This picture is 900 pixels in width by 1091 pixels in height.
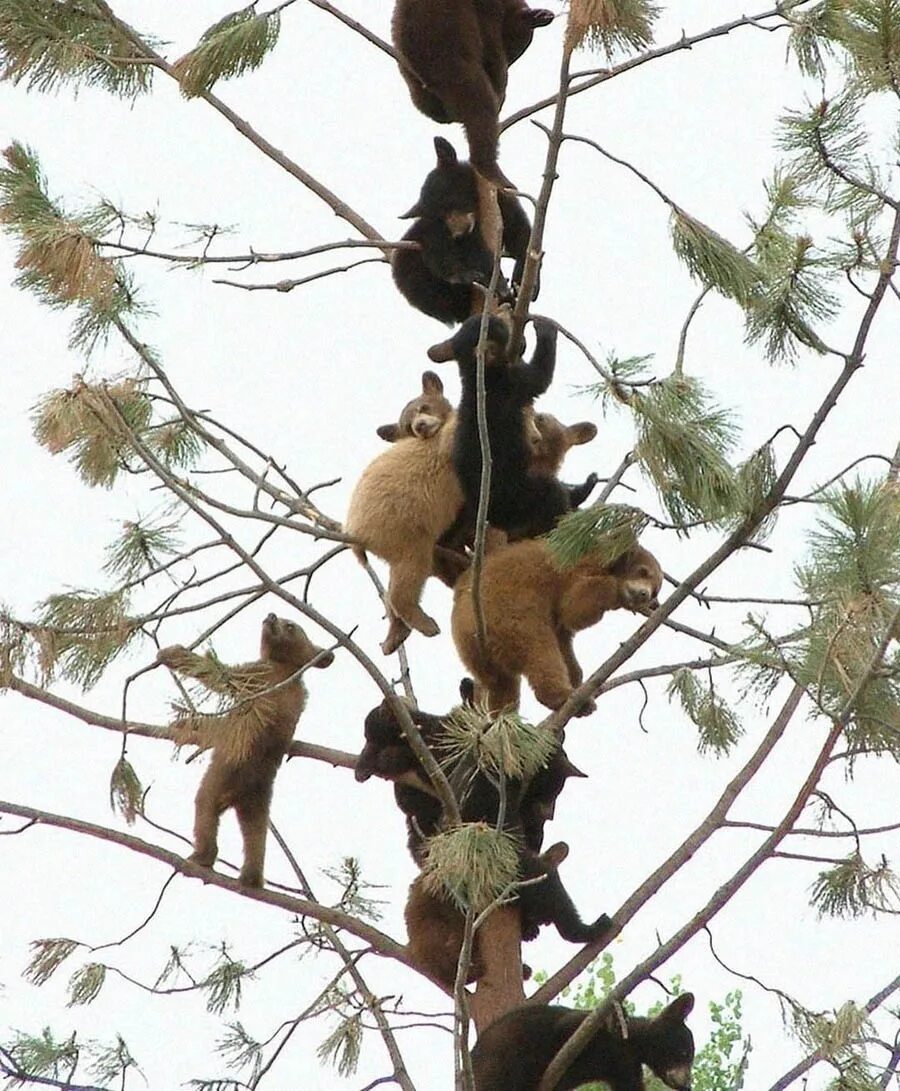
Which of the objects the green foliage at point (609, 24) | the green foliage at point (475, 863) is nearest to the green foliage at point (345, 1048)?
the green foliage at point (475, 863)

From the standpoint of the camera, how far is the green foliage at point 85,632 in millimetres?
5020

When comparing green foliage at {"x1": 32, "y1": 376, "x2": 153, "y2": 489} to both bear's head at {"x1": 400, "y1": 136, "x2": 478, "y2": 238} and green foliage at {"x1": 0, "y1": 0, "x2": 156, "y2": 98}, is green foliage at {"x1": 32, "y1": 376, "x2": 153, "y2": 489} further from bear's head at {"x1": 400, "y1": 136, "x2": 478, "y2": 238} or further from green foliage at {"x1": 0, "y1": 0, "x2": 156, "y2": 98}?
bear's head at {"x1": 400, "y1": 136, "x2": 478, "y2": 238}

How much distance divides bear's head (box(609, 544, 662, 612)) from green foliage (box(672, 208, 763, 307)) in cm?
106

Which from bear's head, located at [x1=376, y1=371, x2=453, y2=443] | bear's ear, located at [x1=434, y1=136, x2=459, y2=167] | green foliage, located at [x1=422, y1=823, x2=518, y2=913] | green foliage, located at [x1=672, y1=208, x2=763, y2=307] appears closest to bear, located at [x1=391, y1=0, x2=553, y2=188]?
bear's ear, located at [x1=434, y1=136, x2=459, y2=167]

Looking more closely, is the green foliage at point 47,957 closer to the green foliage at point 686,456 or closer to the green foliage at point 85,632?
the green foliage at point 85,632

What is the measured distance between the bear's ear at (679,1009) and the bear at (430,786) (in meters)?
0.71

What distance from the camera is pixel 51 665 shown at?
5035 mm

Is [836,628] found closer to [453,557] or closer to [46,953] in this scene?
[453,557]

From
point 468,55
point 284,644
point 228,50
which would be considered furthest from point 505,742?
point 468,55

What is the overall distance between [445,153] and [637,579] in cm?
200

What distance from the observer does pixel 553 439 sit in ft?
22.0

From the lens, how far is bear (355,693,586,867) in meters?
5.98

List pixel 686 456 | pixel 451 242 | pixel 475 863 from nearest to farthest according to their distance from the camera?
pixel 475 863 → pixel 686 456 → pixel 451 242

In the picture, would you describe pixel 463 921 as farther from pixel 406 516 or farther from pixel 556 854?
pixel 406 516
